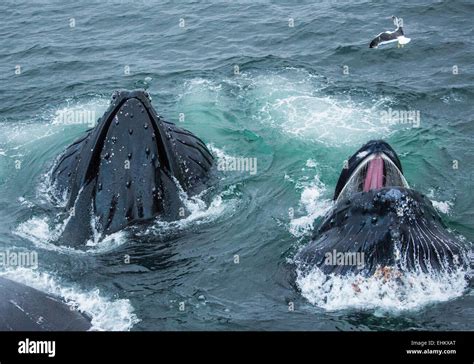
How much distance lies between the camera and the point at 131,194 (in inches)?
541

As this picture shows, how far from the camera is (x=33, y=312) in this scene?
1088 centimetres

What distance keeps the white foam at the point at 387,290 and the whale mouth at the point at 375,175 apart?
1.86 m

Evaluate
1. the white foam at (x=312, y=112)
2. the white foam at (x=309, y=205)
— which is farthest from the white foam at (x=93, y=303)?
the white foam at (x=312, y=112)

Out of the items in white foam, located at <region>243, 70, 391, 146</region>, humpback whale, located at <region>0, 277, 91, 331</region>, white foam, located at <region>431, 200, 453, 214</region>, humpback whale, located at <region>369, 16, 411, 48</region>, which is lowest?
humpback whale, located at <region>0, 277, 91, 331</region>

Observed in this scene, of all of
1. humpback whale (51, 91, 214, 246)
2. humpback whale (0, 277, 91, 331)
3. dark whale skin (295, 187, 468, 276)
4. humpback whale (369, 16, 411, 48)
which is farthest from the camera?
humpback whale (369, 16, 411, 48)

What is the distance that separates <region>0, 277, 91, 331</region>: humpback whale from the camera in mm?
10562

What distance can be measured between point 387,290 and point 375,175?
2335 mm

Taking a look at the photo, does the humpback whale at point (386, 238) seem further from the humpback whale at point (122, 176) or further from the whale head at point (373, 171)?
the humpback whale at point (122, 176)

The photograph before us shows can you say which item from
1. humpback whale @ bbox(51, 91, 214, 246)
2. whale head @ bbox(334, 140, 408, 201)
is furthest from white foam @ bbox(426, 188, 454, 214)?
humpback whale @ bbox(51, 91, 214, 246)

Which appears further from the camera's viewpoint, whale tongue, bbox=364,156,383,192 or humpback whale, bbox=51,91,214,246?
humpback whale, bbox=51,91,214,246

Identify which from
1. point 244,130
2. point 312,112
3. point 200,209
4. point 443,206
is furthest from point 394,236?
point 312,112

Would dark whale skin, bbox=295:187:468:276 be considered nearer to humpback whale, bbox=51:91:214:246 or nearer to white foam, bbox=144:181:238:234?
white foam, bbox=144:181:238:234

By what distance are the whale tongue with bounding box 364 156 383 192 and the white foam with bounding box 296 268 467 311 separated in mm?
1883
